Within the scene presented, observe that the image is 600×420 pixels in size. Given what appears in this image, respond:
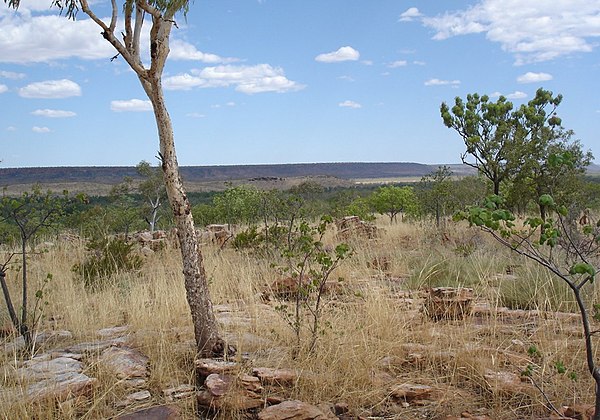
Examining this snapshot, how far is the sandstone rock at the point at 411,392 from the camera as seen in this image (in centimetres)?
419

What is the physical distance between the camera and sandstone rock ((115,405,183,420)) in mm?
3699

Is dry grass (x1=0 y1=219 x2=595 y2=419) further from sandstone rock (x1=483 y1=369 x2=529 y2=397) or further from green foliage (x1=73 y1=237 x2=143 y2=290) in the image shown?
green foliage (x1=73 y1=237 x2=143 y2=290)

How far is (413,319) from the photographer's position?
5629mm

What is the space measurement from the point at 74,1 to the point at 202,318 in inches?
101

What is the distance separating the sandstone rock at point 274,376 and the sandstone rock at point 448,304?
78.4 inches

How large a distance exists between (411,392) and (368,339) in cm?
77

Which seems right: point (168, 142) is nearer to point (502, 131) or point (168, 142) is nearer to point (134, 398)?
point (134, 398)

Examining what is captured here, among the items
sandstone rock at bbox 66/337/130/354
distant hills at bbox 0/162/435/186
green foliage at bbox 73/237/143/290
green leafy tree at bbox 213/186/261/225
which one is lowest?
sandstone rock at bbox 66/337/130/354

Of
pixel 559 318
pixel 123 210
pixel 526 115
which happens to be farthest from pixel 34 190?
pixel 526 115

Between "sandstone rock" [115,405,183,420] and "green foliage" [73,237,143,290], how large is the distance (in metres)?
3.96

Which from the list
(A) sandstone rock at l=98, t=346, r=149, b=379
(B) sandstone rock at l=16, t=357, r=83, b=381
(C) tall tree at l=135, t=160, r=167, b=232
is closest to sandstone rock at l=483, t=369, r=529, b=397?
(A) sandstone rock at l=98, t=346, r=149, b=379

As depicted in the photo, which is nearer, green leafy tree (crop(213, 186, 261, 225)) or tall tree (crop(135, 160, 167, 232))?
green leafy tree (crop(213, 186, 261, 225))

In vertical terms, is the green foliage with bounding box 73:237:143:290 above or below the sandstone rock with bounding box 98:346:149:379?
above

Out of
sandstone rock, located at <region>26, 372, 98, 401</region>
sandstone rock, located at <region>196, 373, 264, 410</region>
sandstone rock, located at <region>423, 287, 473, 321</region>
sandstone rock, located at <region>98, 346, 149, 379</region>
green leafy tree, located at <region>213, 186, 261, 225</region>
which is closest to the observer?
sandstone rock, located at <region>26, 372, 98, 401</region>
